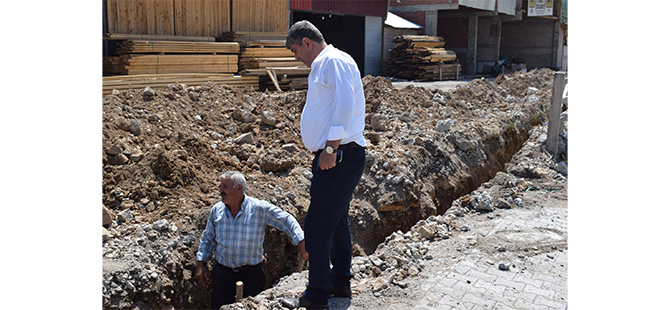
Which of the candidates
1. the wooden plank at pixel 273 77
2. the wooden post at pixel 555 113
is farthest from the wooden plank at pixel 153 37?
the wooden post at pixel 555 113

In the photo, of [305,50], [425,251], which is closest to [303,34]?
[305,50]

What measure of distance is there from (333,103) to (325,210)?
709mm

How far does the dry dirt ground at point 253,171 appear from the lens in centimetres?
509

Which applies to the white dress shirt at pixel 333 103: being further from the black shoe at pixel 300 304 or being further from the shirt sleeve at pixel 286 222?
the black shoe at pixel 300 304

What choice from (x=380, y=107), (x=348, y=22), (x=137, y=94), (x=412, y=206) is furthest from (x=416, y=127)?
(x=348, y=22)

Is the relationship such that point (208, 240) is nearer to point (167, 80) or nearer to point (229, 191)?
point (229, 191)

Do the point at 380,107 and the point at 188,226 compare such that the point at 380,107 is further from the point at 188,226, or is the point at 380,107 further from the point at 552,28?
the point at 552,28

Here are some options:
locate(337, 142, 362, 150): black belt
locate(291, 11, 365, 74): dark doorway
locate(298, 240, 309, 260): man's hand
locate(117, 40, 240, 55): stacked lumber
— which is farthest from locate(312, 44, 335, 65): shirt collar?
locate(291, 11, 365, 74): dark doorway

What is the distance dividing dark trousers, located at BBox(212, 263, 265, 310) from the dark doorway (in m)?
17.3

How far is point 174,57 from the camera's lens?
10156 millimetres

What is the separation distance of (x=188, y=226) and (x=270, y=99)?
4.12 m

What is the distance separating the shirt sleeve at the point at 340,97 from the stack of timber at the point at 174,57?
23.7 ft

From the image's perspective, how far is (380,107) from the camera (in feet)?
32.6

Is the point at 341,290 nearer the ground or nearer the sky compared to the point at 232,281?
nearer the sky
